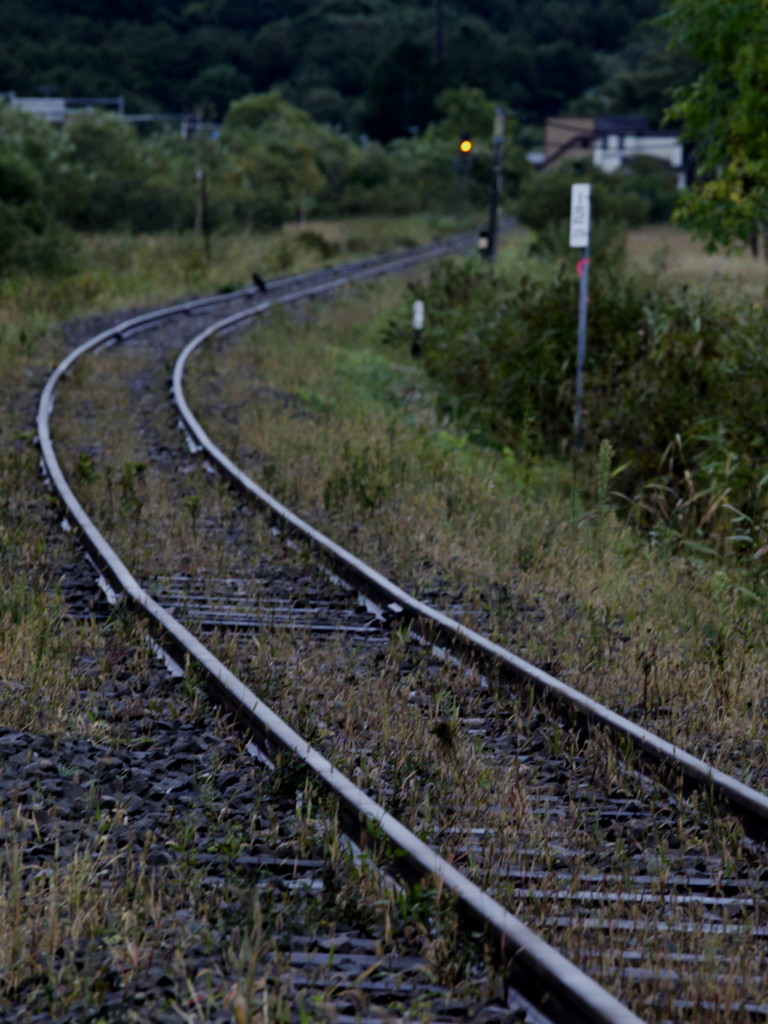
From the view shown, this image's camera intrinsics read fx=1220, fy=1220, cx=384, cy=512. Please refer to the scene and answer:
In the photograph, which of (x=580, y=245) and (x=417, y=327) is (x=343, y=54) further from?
(x=580, y=245)

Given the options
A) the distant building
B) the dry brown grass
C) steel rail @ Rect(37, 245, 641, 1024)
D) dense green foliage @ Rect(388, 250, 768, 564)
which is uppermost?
the distant building

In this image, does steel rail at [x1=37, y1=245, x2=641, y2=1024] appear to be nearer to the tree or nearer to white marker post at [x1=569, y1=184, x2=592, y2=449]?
white marker post at [x1=569, y1=184, x2=592, y2=449]

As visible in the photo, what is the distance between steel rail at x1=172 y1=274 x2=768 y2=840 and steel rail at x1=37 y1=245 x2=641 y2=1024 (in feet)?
3.88

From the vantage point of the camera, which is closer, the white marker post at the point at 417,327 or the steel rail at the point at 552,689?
the steel rail at the point at 552,689

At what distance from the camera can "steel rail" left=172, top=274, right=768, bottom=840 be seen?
4.34 meters

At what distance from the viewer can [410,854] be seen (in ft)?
12.2

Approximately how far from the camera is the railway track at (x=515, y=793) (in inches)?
130

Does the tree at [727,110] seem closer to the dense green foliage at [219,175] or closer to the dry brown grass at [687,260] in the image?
the dry brown grass at [687,260]

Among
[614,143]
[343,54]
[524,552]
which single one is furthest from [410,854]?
[343,54]

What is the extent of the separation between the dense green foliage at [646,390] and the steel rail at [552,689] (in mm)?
2330

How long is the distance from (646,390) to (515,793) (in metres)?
7.19

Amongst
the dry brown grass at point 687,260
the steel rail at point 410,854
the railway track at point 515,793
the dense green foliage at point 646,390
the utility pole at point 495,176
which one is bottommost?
the railway track at point 515,793

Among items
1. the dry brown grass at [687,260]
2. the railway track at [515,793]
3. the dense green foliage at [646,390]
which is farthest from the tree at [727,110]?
the railway track at [515,793]

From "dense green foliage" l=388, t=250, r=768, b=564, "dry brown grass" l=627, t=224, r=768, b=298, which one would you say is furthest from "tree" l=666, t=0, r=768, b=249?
"dense green foliage" l=388, t=250, r=768, b=564
